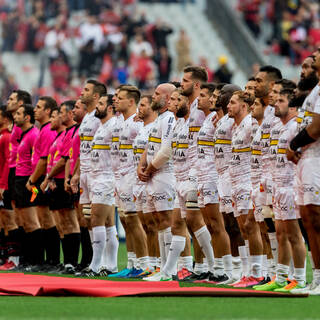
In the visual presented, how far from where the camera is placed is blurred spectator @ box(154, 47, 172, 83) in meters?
30.1

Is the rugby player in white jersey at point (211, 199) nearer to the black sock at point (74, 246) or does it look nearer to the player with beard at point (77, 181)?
the player with beard at point (77, 181)

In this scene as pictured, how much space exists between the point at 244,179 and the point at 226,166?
379 millimetres

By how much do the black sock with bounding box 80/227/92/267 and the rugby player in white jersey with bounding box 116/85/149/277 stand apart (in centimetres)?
94

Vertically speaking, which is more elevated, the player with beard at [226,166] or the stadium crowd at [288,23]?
the stadium crowd at [288,23]

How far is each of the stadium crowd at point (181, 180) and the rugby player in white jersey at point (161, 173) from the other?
0.05 ft

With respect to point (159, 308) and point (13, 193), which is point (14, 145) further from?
point (159, 308)

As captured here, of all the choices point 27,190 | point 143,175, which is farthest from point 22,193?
point 143,175

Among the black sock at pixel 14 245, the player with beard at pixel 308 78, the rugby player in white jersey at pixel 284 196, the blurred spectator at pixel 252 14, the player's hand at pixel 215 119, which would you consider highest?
the blurred spectator at pixel 252 14

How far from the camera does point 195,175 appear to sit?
13164 millimetres

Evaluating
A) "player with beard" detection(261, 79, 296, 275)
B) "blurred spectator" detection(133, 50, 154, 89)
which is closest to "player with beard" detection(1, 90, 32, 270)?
"player with beard" detection(261, 79, 296, 275)

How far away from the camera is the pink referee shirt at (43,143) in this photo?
52.2 feet

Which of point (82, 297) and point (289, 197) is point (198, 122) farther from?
point (82, 297)

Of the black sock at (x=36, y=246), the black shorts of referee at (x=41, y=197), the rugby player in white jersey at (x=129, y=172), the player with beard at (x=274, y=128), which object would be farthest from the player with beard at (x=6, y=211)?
the player with beard at (x=274, y=128)

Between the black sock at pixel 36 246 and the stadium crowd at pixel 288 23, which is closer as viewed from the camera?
the black sock at pixel 36 246
